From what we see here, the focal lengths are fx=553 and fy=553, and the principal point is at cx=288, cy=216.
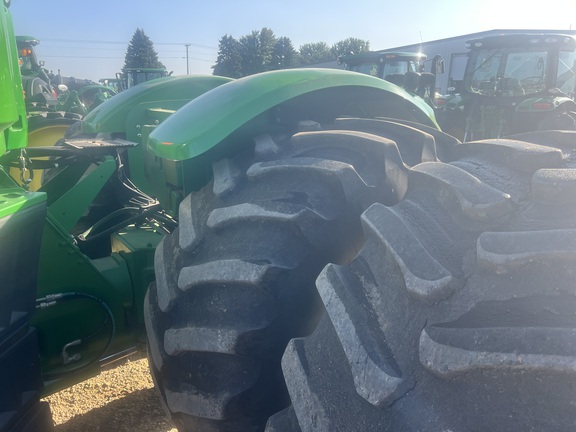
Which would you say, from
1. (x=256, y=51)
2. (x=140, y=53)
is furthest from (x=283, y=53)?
(x=140, y=53)

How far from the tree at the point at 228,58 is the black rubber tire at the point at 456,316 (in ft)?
129

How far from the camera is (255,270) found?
1321mm

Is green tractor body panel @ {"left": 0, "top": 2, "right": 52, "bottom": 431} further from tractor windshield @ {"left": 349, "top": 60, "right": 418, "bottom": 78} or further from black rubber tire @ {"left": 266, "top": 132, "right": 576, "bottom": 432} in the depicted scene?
tractor windshield @ {"left": 349, "top": 60, "right": 418, "bottom": 78}

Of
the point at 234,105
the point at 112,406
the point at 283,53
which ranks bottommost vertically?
the point at 112,406

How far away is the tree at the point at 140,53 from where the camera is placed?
4928 cm

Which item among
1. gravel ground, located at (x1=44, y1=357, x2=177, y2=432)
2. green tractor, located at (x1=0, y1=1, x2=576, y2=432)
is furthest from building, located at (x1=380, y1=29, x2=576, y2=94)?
green tractor, located at (x1=0, y1=1, x2=576, y2=432)

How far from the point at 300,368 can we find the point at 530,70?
24.1 ft

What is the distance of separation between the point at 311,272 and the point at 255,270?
16 cm

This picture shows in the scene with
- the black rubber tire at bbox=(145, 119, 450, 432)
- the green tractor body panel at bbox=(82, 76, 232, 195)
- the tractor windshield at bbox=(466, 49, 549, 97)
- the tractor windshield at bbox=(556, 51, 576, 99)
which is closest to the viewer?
the black rubber tire at bbox=(145, 119, 450, 432)

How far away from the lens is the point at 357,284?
1.15m

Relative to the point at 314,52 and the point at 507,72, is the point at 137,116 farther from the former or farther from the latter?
the point at 314,52

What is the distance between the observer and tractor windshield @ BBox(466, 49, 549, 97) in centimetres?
725

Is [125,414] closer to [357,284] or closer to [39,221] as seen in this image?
[39,221]

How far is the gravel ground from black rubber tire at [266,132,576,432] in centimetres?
144
